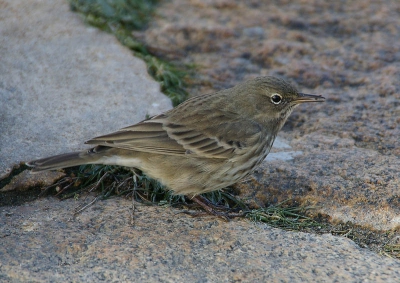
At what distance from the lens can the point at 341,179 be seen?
4477 millimetres

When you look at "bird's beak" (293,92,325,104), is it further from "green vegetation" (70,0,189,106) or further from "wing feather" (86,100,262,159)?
"green vegetation" (70,0,189,106)

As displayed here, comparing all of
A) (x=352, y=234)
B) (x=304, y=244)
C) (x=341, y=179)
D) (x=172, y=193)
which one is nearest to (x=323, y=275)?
(x=304, y=244)

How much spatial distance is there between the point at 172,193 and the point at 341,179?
1.34m

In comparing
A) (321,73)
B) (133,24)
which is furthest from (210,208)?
(133,24)

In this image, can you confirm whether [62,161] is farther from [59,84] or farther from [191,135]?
[59,84]

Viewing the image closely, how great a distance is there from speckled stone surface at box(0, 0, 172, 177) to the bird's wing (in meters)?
0.47

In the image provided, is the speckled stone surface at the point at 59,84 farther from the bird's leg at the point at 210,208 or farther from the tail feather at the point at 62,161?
the bird's leg at the point at 210,208

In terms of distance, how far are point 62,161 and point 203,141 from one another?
1.18 meters

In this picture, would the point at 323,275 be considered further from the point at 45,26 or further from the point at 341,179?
the point at 45,26

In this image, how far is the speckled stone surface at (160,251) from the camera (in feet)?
10.8

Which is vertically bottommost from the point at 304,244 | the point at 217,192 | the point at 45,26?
the point at 217,192

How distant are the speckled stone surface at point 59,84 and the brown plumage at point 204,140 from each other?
439 millimetres

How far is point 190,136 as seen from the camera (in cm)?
472

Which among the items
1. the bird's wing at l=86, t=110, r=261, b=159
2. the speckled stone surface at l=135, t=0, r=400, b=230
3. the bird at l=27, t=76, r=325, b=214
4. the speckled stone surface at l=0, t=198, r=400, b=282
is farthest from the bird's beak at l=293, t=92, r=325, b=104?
the speckled stone surface at l=0, t=198, r=400, b=282
